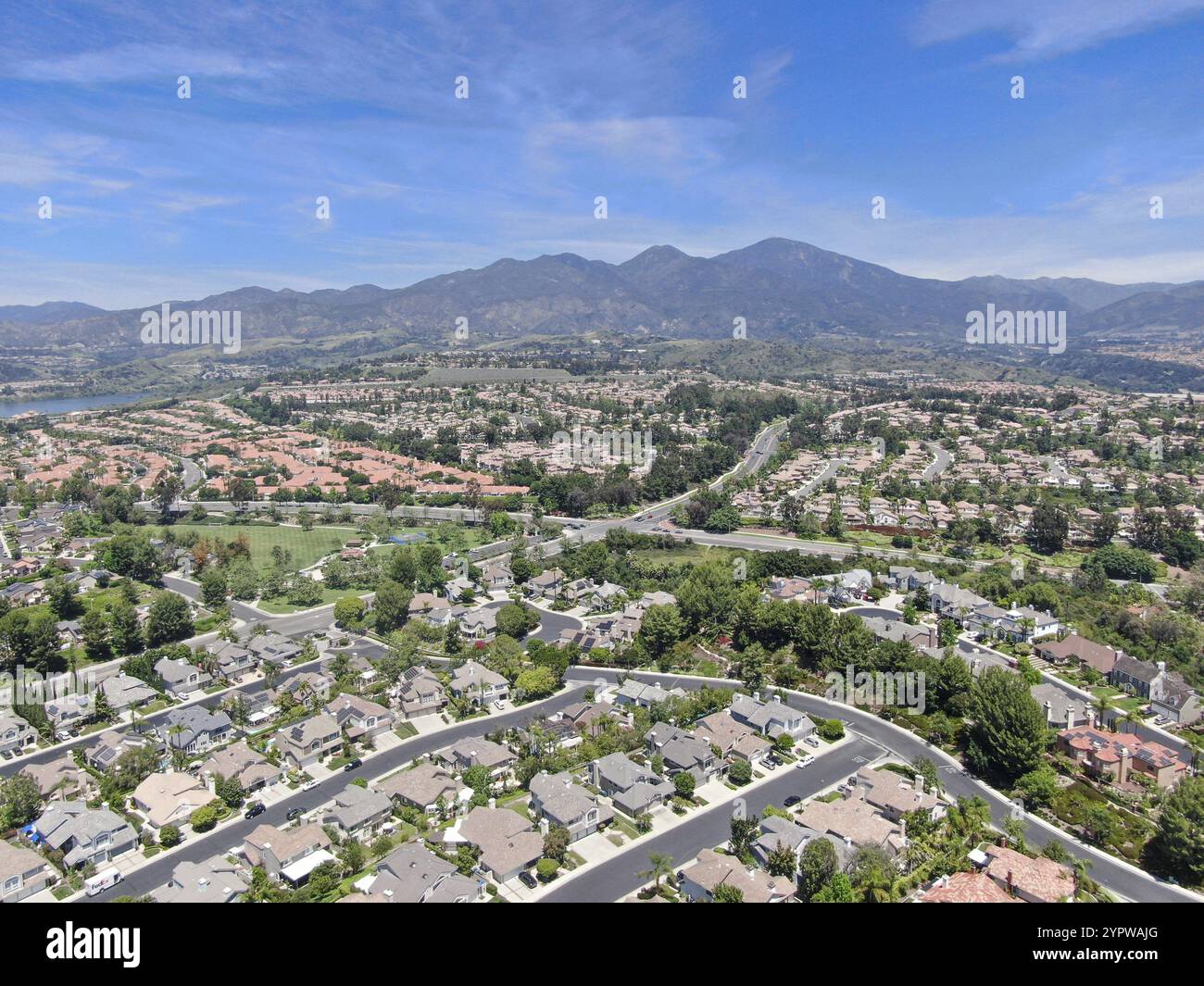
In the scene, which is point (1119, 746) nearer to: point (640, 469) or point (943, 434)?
point (640, 469)

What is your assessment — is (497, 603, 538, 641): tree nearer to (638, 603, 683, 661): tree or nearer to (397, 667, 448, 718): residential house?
(397, 667, 448, 718): residential house

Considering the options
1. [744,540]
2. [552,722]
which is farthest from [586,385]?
[552,722]

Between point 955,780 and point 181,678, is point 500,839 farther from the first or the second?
point 181,678

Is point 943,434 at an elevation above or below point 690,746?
above

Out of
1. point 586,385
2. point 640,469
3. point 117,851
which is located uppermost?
point 586,385

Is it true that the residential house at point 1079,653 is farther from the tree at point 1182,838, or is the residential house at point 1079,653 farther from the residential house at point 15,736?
the residential house at point 15,736

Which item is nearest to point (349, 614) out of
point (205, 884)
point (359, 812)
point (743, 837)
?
point (359, 812)

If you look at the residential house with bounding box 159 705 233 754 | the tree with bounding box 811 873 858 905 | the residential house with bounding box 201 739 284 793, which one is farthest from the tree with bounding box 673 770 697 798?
the residential house with bounding box 159 705 233 754
